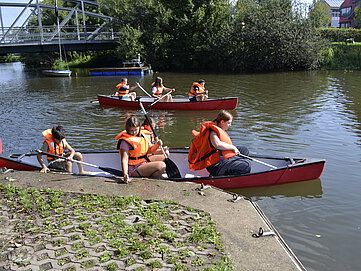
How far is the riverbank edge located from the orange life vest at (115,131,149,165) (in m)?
0.42

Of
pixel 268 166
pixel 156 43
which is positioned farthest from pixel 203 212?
pixel 156 43

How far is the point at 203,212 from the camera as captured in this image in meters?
5.05

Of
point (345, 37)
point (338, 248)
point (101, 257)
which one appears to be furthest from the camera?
point (345, 37)

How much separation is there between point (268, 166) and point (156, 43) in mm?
30623

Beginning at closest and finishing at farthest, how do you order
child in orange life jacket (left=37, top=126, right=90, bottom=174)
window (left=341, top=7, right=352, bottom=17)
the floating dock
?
child in orange life jacket (left=37, top=126, right=90, bottom=174), the floating dock, window (left=341, top=7, right=352, bottom=17)

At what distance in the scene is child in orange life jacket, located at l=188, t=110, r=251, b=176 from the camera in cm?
616

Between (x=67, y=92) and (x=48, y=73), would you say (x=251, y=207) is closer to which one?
(x=67, y=92)

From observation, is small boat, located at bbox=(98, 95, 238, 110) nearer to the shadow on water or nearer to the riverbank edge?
the shadow on water

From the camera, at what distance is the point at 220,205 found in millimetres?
5320

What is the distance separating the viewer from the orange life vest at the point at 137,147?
6031 mm

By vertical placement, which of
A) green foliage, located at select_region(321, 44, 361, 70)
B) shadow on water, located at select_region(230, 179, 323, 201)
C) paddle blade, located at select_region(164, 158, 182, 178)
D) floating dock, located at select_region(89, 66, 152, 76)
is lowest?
shadow on water, located at select_region(230, 179, 323, 201)

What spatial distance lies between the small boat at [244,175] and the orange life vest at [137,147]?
26.1 inches

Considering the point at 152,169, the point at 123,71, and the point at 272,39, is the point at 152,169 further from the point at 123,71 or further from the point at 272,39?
the point at 123,71

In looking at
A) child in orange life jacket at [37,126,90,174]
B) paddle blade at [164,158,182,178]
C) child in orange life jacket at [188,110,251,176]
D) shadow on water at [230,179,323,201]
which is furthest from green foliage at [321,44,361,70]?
child in orange life jacket at [37,126,90,174]
